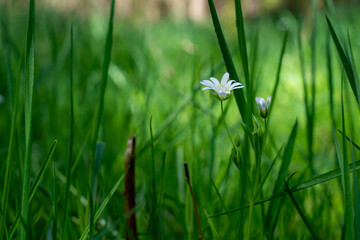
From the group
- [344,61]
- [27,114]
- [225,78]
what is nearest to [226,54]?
[225,78]

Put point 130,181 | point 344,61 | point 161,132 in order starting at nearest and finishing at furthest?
1. point 344,61
2. point 130,181
3. point 161,132

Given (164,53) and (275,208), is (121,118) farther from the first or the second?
(164,53)

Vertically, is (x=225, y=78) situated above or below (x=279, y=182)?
above

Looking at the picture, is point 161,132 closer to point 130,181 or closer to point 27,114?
point 130,181

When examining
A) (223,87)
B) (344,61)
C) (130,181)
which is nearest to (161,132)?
(130,181)

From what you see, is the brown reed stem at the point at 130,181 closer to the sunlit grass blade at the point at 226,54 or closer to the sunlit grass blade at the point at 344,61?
the sunlit grass blade at the point at 226,54

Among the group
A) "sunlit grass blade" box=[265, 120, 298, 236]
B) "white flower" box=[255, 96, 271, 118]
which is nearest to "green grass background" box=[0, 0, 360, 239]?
"sunlit grass blade" box=[265, 120, 298, 236]

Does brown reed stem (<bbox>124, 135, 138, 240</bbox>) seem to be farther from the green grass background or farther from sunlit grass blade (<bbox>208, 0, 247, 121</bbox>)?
sunlit grass blade (<bbox>208, 0, 247, 121</bbox>)

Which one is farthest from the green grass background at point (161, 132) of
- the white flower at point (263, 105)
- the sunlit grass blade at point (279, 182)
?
the white flower at point (263, 105)

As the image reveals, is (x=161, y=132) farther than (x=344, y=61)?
Yes

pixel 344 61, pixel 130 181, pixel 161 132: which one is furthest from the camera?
pixel 161 132
